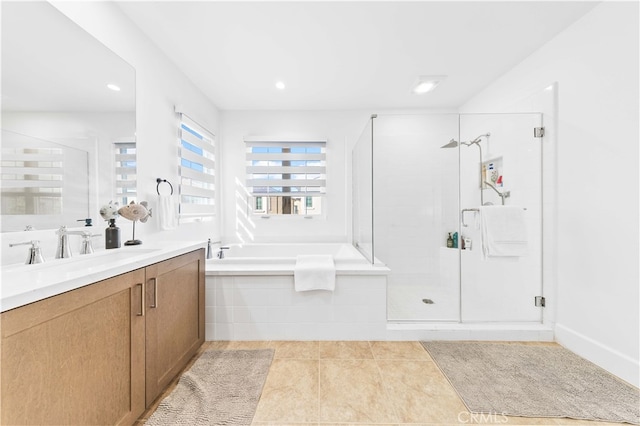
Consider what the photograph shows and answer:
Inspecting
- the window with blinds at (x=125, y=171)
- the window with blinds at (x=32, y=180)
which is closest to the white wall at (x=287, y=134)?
the window with blinds at (x=125, y=171)

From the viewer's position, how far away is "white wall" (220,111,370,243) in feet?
11.6

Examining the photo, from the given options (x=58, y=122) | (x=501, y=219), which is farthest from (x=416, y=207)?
(x=58, y=122)

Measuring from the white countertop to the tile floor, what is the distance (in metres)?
0.83

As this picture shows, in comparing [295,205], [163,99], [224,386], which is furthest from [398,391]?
[163,99]

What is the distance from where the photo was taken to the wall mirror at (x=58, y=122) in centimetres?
116

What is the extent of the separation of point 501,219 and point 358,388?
1737 millimetres

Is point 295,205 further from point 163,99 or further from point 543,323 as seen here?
point 543,323

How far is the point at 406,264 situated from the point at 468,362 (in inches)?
50.1

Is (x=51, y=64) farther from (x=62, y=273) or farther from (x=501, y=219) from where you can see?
(x=501, y=219)

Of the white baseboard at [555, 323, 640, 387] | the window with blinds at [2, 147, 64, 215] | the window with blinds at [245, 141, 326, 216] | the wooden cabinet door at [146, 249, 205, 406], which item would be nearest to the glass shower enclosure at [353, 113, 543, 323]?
the white baseboard at [555, 323, 640, 387]

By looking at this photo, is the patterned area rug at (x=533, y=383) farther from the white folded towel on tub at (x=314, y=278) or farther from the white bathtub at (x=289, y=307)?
the white folded towel on tub at (x=314, y=278)

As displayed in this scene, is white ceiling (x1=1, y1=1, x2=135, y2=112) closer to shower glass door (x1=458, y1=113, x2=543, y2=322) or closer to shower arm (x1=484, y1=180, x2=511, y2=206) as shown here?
shower glass door (x1=458, y1=113, x2=543, y2=322)

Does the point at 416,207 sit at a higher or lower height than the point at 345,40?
lower

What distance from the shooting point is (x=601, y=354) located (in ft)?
5.74
